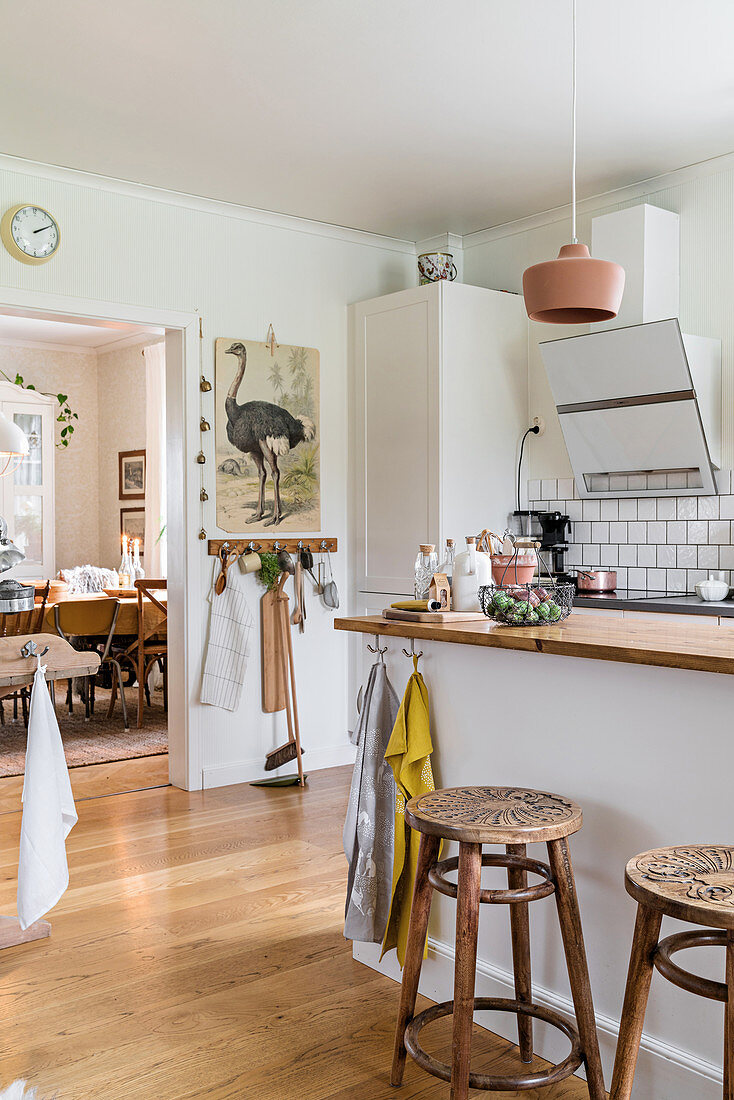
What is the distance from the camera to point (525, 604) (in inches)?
97.9

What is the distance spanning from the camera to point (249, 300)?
4.80m

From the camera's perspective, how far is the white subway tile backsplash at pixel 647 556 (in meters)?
4.44

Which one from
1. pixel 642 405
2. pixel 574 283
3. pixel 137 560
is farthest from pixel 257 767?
pixel 137 560

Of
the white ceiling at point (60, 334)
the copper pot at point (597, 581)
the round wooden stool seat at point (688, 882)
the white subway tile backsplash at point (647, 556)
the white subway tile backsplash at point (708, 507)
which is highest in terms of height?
the white ceiling at point (60, 334)

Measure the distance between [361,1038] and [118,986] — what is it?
712 millimetres

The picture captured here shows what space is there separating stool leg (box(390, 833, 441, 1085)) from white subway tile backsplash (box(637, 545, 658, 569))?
8.70 ft

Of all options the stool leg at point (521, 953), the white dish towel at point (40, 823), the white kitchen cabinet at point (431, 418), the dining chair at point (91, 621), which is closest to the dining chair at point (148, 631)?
the dining chair at point (91, 621)

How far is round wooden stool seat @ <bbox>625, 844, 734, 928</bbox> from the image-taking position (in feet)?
4.92

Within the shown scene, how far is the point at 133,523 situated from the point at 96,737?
300 centimetres

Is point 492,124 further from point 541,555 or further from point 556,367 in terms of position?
point 541,555

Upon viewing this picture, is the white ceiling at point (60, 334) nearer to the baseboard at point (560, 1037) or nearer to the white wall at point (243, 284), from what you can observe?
the white wall at point (243, 284)

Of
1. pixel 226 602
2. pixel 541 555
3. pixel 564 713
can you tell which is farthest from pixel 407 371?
pixel 564 713

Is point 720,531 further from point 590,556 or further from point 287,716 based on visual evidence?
point 287,716

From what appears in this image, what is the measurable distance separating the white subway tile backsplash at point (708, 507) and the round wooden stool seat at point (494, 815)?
2.39 meters
